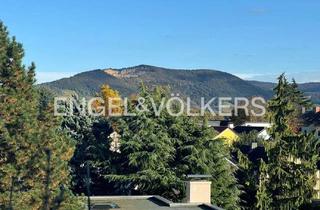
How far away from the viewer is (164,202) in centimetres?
1961

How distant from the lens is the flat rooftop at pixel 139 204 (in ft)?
59.2

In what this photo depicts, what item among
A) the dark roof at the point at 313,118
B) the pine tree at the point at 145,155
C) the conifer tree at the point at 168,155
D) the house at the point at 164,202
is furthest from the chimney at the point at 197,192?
the dark roof at the point at 313,118

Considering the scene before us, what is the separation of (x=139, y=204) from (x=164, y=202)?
0.82 meters

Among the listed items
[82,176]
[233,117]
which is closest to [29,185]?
[82,176]

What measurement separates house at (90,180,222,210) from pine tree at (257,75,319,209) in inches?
318

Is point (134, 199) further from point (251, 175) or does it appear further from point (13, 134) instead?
point (251, 175)

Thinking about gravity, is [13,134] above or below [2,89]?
below

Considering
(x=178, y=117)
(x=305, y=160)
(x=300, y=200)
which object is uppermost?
(x=178, y=117)

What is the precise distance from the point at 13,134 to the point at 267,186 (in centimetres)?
1311

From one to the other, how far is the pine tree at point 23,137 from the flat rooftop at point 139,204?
3.82 ft

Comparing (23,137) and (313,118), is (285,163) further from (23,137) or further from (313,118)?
(313,118)

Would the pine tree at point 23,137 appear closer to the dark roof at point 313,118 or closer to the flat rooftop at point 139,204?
the flat rooftop at point 139,204

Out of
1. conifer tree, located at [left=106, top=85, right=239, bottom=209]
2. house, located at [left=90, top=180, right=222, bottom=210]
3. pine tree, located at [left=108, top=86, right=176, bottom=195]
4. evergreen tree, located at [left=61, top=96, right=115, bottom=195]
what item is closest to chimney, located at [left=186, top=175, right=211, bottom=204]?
house, located at [left=90, top=180, right=222, bottom=210]

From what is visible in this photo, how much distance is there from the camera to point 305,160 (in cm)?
2856
